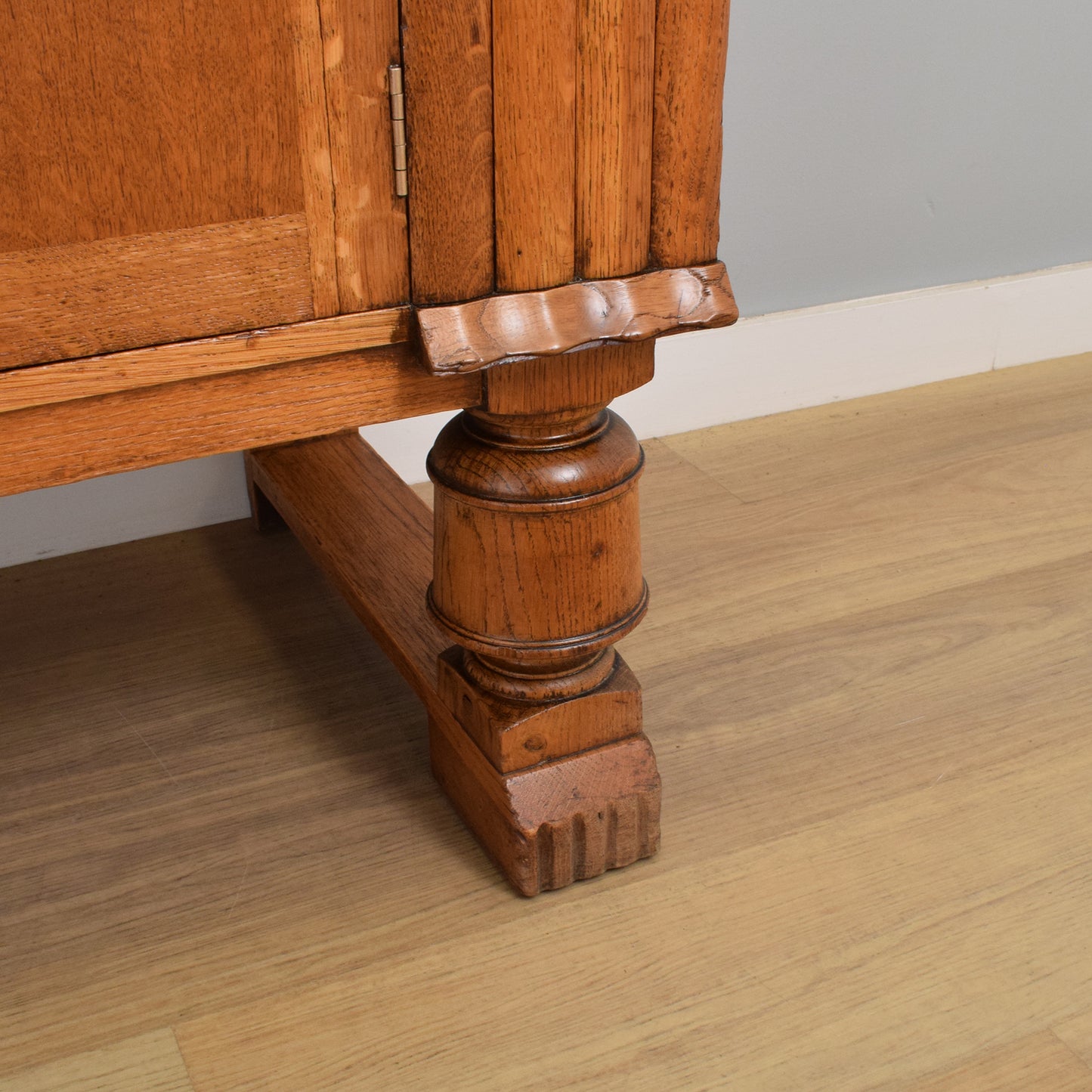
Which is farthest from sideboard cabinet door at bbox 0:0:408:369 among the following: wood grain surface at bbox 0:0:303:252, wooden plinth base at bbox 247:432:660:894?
wooden plinth base at bbox 247:432:660:894

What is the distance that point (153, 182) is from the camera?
574mm

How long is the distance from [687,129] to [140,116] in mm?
263

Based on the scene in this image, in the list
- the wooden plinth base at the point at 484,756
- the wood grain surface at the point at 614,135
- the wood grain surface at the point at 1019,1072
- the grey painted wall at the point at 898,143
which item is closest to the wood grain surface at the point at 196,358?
the wood grain surface at the point at 614,135

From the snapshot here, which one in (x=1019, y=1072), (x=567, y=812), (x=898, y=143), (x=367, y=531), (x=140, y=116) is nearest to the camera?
(x=140, y=116)

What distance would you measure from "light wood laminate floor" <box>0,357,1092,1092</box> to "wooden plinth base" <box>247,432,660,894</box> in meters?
0.03

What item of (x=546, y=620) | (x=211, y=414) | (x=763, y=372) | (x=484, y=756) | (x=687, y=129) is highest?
(x=687, y=129)

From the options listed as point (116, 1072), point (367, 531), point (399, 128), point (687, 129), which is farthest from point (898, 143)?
point (116, 1072)

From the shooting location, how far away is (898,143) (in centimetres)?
152

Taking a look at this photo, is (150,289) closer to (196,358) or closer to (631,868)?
(196,358)

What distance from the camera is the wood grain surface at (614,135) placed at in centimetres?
62

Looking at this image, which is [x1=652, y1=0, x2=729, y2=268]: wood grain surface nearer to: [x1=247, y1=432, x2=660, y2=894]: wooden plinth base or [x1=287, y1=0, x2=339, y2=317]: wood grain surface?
[x1=287, y1=0, x2=339, y2=317]: wood grain surface

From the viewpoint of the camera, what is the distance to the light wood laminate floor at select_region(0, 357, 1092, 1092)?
0.74 meters

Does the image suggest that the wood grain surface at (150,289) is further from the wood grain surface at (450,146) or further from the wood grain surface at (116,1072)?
the wood grain surface at (116,1072)

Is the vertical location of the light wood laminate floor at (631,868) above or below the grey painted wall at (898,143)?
below
